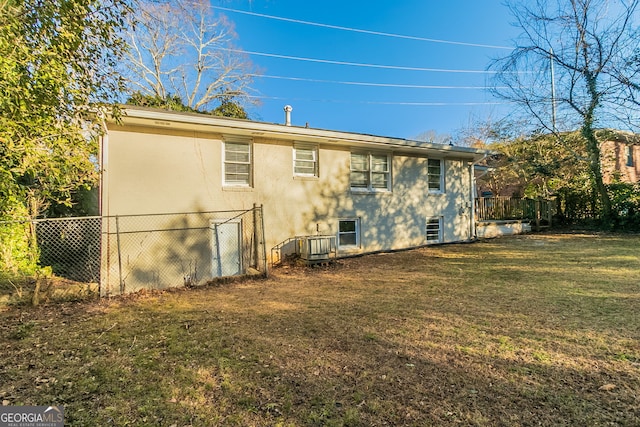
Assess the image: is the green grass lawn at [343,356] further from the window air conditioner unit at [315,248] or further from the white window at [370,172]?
the white window at [370,172]

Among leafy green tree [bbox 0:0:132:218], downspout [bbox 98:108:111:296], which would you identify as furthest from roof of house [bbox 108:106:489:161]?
leafy green tree [bbox 0:0:132:218]

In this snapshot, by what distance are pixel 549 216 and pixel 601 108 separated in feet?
17.2

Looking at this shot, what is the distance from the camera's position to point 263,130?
8.36 m

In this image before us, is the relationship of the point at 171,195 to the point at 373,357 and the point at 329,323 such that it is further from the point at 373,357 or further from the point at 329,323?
the point at 373,357

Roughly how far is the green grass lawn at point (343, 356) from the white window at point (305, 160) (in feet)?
13.7

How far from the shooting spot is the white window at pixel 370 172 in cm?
1062

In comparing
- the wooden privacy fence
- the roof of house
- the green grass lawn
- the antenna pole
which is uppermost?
the antenna pole

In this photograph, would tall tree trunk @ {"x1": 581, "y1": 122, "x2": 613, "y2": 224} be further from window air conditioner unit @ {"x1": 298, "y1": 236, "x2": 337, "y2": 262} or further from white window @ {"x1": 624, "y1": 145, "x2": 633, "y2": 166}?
window air conditioner unit @ {"x1": 298, "y1": 236, "x2": 337, "y2": 262}

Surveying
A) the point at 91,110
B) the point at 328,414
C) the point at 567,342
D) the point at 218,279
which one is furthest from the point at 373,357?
the point at 91,110

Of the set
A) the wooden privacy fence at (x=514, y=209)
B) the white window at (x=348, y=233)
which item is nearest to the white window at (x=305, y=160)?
the white window at (x=348, y=233)

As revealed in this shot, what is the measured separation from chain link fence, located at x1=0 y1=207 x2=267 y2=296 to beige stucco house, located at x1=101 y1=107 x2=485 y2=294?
1.13ft

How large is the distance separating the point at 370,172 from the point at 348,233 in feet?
7.18

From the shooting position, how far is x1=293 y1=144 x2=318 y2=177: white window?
9.50 m

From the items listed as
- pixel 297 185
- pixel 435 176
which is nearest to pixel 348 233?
pixel 297 185
